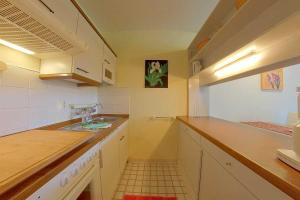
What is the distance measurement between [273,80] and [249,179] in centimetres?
251

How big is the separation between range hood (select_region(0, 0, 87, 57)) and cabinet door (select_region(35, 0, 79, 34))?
7 cm

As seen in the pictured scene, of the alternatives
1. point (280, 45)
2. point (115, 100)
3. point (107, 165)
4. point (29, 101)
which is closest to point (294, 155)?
point (280, 45)

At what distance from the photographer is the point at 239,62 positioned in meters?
1.47

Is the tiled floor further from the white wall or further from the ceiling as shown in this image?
the ceiling

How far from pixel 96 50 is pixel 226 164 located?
1.75 metres

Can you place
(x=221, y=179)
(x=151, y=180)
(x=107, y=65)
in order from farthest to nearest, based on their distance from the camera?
(x=107, y=65) < (x=151, y=180) < (x=221, y=179)

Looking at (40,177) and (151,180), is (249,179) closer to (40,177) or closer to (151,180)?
(40,177)

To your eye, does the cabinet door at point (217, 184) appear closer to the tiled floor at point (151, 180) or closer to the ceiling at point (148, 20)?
the tiled floor at point (151, 180)

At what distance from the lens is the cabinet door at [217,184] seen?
82cm

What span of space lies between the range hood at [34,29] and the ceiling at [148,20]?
118 centimetres

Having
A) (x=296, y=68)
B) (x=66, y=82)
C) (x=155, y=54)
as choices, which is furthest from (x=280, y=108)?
(x=66, y=82)

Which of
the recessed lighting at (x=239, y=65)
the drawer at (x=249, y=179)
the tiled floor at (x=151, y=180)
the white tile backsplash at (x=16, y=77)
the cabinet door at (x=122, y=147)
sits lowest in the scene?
the tiled floor at (x=151, y=180)

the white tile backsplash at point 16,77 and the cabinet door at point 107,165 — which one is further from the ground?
the white tile backsplash at point 16,77

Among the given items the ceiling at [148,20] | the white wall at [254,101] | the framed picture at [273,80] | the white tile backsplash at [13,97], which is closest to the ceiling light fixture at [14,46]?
the white tile backsplash at [13,97]
